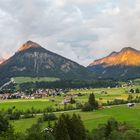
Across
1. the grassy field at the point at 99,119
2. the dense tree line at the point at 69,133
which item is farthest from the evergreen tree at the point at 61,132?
the grassy field at the point at 99,119

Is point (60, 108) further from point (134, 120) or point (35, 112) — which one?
point (134, 120)

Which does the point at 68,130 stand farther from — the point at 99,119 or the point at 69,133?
the point at 99,119

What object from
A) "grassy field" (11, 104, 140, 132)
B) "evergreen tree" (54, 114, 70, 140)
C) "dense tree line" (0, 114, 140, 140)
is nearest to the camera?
"dense tree line" (0, 114, 140, 140)

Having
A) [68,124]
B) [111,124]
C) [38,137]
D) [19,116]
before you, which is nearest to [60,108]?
[19,116]

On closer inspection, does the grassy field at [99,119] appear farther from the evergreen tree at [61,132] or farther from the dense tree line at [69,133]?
the evergreen tree at [61,132]

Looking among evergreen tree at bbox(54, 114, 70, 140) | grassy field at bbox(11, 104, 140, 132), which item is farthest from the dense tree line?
grassy field at bbox(11, 104, 140, 132)

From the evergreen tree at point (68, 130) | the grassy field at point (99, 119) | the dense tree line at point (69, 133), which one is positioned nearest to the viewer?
the dense tree line at point (69, 133)

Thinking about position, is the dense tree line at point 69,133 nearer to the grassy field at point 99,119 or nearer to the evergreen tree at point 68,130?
the evergreen tree at point 68,130

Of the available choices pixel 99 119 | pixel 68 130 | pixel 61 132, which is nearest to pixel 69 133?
pixel 68 130

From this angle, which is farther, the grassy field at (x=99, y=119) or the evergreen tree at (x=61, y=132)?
the grassy field at (x=99, y=119)

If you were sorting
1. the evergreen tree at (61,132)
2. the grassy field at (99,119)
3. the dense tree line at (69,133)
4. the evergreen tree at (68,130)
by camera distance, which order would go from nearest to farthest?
the dense tree line at (69,133)
the evergreen tree at (61,132)
the evergreen tree at (68,130)
the grassy field at (99,119)

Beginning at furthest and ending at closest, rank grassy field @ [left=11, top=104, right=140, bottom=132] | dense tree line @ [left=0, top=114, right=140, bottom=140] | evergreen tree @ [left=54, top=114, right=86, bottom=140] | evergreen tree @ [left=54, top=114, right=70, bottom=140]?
grassy field @ [left=11, top=104, right=140, bottom=132] → evergreen tree @ [left=54, top=114, right=86, bottom=140] → evergreen tree @ [left=54, top=114, right=70, bottom=140] → dense tree line @ [left=0, top=114, right=140, bottom=140]

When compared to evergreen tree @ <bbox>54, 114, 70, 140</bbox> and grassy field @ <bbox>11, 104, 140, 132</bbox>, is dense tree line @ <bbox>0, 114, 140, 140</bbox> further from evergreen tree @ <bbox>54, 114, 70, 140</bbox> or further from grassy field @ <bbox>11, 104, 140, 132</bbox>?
grassy field @ <bbox>11, 104, 140, 132</bbox>

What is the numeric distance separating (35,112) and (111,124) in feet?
264
